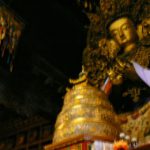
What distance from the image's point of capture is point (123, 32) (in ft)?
15.2

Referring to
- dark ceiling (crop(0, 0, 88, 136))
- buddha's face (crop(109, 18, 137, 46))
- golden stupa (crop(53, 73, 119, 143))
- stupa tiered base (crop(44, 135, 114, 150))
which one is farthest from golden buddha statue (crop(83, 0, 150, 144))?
stupa tiered base (crop(44, 135, 114, 150))

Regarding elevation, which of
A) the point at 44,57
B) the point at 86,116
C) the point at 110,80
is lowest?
the point at 86,116

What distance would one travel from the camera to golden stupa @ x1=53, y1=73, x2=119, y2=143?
343 centimetres

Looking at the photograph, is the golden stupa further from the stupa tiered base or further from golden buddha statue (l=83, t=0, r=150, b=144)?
golden buddha statue (l=83, t=0, r=150, b=144)

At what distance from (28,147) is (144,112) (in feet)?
A: 7.24

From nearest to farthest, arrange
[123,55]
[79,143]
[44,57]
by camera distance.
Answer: [79,143], [123,55], [44,57]

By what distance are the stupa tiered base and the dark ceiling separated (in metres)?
1.60

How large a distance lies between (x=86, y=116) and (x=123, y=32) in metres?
1.45

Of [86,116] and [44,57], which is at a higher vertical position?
[44,57]

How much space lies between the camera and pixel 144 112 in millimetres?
3916

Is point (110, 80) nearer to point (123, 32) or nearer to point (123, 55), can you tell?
point (123, 55)

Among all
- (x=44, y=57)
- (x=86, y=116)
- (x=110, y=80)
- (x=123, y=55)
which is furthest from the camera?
(x=44, y=57)

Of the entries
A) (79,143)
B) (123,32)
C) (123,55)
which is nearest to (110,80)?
(123,55)

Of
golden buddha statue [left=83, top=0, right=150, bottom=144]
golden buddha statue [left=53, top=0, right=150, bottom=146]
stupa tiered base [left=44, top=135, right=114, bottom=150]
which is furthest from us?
golden buddha statue [left=83, top=0, right=150, bottom=144]
